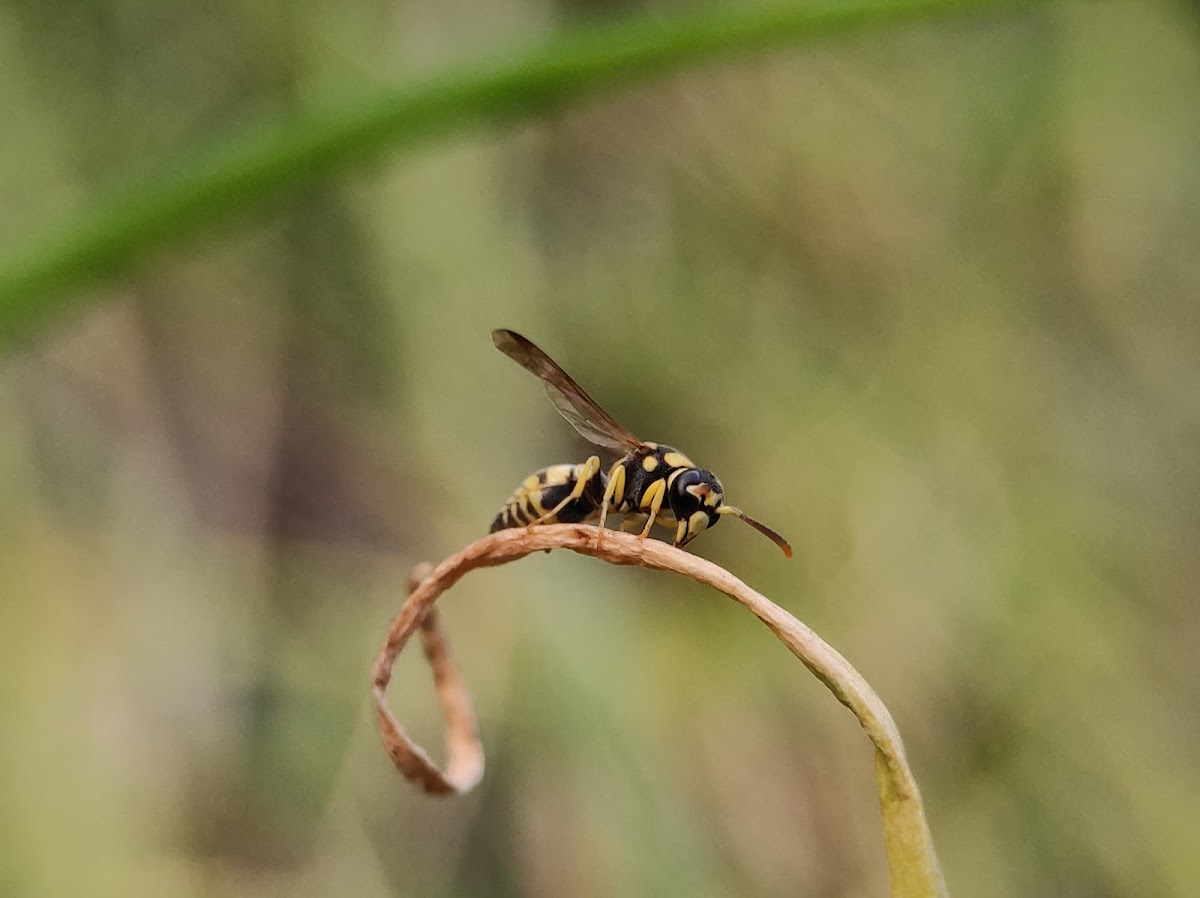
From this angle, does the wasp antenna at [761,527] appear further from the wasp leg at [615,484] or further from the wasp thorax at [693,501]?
the wasp leg at [615,484]

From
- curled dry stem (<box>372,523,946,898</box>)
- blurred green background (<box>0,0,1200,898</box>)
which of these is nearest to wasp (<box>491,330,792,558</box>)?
curled dry stem (<box>372,523,946,898</box>)

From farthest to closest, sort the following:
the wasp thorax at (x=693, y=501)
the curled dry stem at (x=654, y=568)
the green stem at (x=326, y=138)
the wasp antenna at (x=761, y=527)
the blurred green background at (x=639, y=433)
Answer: the blurred green background at (x=639, y=433), the green stem at (x=326, y=138), the wasp thorax at (x=693, y=501), the wasp antenna at (x=761, y=527), the curled dry stem at (x=654, y=568)

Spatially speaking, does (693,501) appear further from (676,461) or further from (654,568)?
(654,568)

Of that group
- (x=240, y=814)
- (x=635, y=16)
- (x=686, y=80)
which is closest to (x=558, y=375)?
(x=635, y=16)

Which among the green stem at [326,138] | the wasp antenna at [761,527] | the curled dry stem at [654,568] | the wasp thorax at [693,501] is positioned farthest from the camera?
the green stem at [326,138]

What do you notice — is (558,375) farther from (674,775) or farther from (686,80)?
(686,80)

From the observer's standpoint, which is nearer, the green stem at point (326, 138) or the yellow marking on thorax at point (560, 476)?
the yellow marking on thorax at point (560, 476)

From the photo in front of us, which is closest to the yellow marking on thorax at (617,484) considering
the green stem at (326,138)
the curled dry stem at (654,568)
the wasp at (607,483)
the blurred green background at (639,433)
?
the wasp at (607,483)
